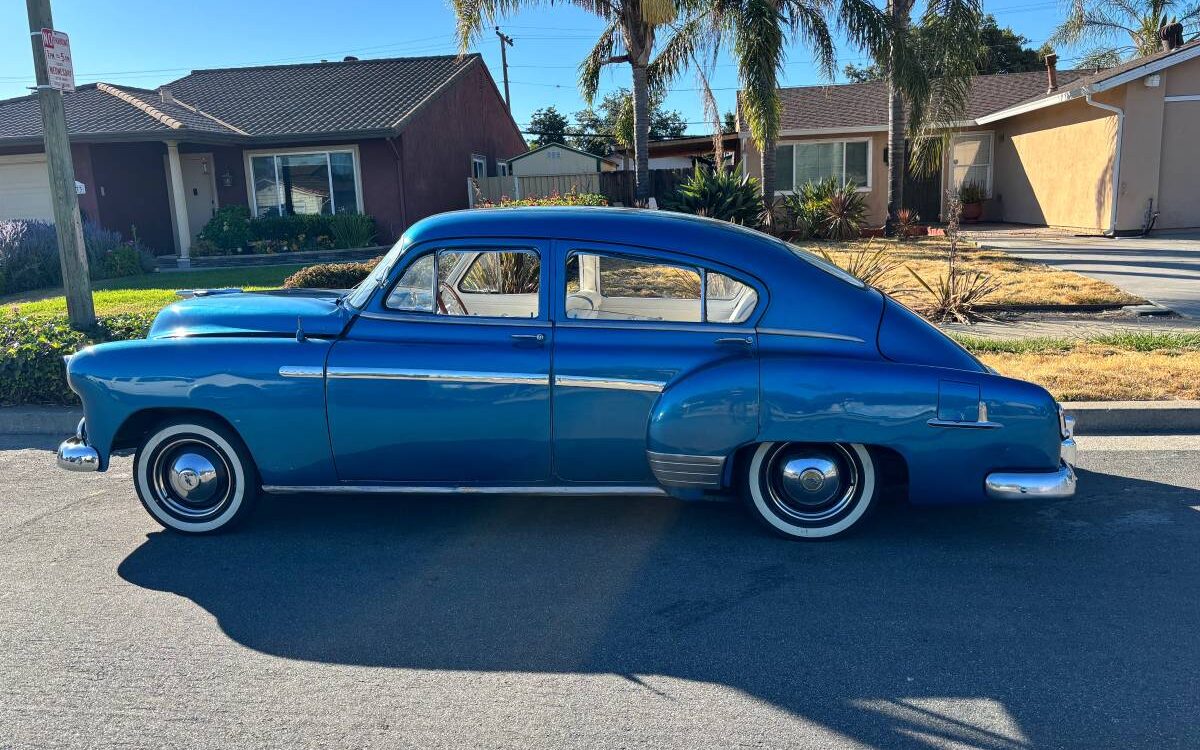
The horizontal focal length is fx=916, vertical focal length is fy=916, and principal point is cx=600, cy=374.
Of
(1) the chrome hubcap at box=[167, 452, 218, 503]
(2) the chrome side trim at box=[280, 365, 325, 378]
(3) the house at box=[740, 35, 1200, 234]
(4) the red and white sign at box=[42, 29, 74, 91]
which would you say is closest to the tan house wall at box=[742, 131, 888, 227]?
(3) the house at box=[740, 35, 1200, 234]

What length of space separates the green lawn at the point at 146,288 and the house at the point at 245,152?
10.0ft

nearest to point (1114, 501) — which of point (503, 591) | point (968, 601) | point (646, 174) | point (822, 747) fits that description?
point (968, 601)

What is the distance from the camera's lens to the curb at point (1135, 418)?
639 centimetres

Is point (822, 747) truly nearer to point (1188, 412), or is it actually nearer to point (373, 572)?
point (373, 572)

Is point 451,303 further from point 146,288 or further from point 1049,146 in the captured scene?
point 1049,146

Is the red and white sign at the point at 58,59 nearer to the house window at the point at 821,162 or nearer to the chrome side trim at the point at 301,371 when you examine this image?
the chrome side trim at the point at 301,371

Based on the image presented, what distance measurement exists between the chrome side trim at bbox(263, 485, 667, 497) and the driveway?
8.49 m

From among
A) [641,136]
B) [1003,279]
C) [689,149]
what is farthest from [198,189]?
[1003,279]

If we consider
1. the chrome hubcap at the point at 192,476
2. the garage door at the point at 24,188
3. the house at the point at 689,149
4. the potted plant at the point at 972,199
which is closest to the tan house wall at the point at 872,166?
the potted plant at the point at 972,199

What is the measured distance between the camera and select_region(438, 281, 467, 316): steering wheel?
4.70 m

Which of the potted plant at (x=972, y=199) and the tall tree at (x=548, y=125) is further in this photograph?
the tall tree at (x=548, y=125)

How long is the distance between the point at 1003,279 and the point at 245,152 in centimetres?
1677

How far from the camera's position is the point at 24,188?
67.1 ft

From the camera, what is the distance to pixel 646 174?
20.0 m
